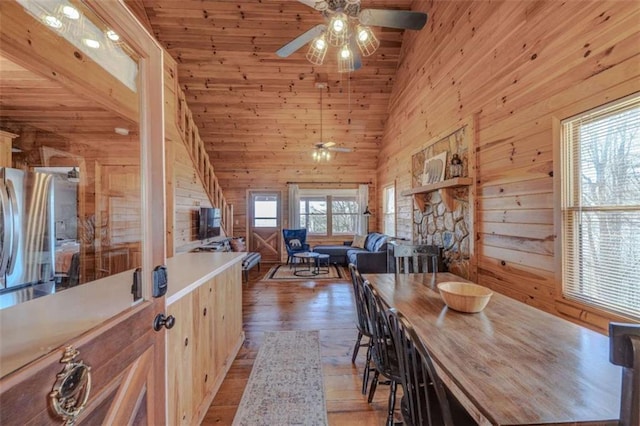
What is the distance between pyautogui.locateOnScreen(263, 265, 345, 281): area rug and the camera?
5.36 meters

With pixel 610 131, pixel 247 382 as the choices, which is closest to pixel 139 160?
pixel 247 382

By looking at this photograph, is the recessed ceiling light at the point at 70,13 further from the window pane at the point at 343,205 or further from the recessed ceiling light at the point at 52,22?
the window pane at the point at 343,205

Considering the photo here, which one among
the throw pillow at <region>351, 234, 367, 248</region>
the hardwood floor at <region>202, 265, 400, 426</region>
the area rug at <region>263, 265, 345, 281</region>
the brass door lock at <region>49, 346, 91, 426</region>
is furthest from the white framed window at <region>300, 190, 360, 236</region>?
the brass door lock at <region>49, 346, 91, 426</region>

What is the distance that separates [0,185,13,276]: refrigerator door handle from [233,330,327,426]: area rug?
162 cm

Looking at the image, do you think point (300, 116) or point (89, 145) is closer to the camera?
point (89, 145)

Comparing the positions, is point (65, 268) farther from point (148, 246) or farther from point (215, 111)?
point (215, 111)

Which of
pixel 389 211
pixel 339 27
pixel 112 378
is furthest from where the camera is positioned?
pixel 389 211

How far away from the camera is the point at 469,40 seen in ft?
9.04

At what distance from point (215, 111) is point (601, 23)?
5471mm

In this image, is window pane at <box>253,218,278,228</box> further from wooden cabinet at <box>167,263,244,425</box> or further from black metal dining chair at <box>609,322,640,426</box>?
black metal dining chair at <box>609,322,640,426</box>

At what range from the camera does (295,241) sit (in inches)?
251

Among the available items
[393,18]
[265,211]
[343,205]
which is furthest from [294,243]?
[393,18]

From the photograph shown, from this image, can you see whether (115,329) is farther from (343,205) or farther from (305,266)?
(343,205)

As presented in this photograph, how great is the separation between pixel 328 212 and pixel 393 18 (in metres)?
5.42
